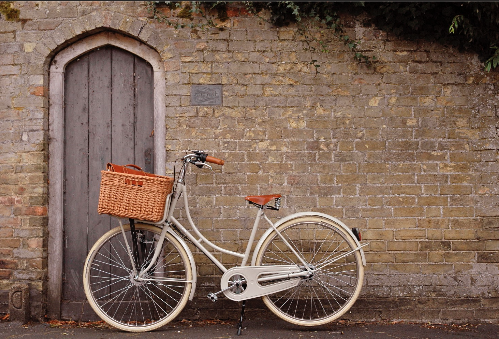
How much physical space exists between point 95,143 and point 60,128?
0.35 m

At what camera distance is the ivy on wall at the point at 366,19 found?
3625 mm

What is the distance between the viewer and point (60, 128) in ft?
12.7

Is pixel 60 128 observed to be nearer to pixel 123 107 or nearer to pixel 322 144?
pixel 123 107

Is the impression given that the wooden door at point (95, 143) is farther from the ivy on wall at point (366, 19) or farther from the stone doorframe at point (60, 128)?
the ivy on wall at point (366, 19)

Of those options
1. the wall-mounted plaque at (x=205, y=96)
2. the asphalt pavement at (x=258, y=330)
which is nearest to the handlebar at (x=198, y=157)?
the wall-mounted plaque at (x=205, y=96)

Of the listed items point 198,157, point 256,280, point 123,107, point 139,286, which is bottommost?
point 139,286

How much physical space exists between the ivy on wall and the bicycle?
55.1 inches

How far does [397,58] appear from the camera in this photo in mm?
3814

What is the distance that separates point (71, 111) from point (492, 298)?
4.25 m

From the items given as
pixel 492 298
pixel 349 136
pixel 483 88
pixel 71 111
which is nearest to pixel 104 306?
pixel 71 111

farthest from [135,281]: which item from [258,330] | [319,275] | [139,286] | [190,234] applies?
[319,275]

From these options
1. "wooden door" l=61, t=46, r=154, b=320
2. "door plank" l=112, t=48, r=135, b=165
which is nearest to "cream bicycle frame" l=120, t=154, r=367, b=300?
"wooden door" l=61, t=46, r=154, b=320

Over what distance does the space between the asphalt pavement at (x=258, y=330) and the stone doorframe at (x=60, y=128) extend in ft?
1.17

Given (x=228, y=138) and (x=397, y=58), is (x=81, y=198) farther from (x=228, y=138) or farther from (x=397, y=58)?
(x=397, y=58)
